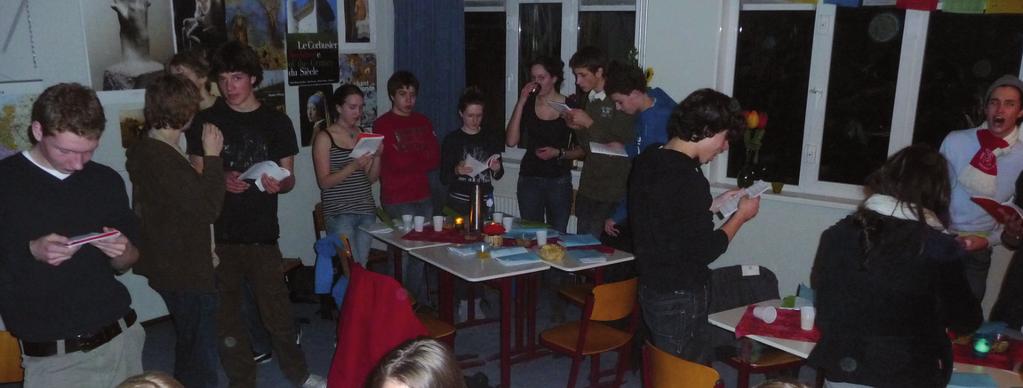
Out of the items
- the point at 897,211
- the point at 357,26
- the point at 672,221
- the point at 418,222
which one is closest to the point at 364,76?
the point at 357,26

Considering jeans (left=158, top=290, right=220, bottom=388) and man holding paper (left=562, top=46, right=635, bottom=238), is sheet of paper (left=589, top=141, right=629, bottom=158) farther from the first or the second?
jeans (left=158, top=290, right=220, bottom=388)

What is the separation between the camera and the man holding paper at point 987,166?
12.1 ft

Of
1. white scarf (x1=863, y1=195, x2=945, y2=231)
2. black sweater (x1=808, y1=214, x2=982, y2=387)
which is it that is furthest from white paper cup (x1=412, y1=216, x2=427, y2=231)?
white scarf (x1=863, y1=195, x2=945, y2=231)

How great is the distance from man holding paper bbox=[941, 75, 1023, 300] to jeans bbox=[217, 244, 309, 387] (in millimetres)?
3309

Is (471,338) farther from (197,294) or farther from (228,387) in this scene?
(197,294)

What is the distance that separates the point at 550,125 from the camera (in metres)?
4.96

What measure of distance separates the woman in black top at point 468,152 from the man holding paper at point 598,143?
0.53 meters

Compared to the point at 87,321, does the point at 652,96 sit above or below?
above

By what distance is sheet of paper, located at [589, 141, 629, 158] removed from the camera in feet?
14.8

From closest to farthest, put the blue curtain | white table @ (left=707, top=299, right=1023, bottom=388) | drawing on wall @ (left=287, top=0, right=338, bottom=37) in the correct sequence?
white table @ (left=707, top=299, right=1023, bottom=388) → drawing on wall @ (left=287, top=0, right=338, bottom=37) → the blue curtain

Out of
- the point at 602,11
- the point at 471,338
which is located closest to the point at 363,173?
the point at 471,338

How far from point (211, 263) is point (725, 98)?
2.09 meters

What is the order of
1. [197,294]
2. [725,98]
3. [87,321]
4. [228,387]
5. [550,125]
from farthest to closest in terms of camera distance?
1. [550,125]
2. [228,387]
3. [197,294]
4. [725,98]
5. [87,321]

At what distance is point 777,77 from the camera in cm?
494
